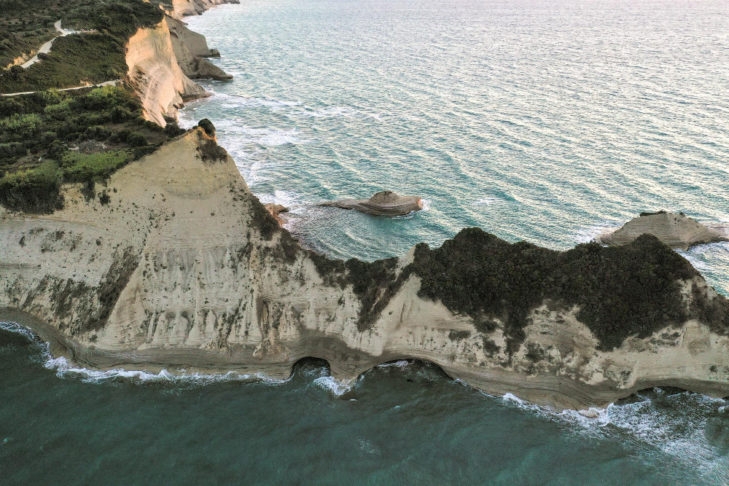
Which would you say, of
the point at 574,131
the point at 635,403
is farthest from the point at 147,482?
the point at 574,131

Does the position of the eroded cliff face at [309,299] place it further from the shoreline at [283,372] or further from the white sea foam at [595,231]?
the white sea foam at [595,231]

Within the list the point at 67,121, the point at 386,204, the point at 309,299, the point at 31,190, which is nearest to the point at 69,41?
the point at 67,121

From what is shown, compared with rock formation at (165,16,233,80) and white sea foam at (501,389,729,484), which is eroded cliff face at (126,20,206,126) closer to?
rock formation at (165,16,233,80)

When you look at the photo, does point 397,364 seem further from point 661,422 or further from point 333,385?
→ point 661,422

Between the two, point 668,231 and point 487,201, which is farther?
point 487,201

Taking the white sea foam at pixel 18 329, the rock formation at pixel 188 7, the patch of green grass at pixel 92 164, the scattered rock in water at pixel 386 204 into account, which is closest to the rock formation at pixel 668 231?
the scattered rock in water at pixel 386 204

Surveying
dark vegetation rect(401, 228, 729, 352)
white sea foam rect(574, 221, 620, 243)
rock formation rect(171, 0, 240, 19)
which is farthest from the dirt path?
rock formation rect(171, 0, 240, 19)
